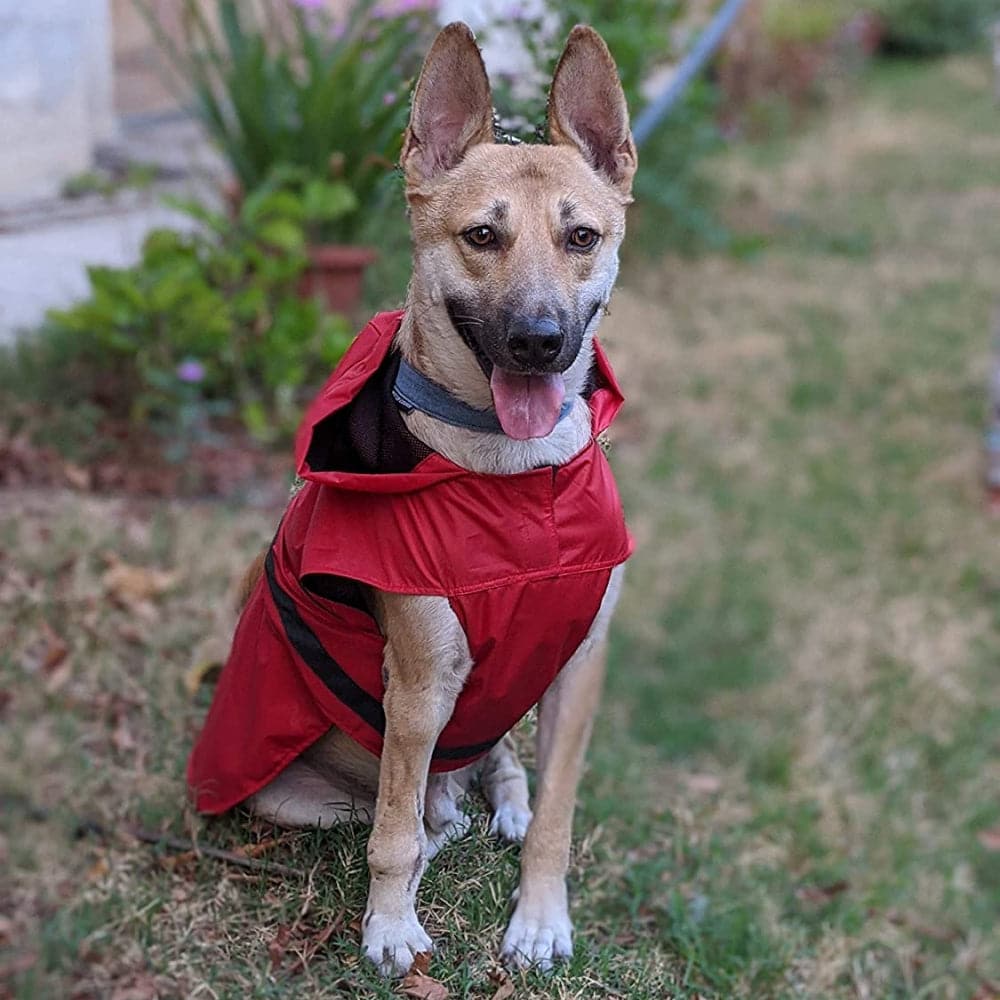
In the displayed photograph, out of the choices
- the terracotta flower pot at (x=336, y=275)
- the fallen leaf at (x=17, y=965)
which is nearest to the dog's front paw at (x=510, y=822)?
the fallen leaf at (x=17, y=965)

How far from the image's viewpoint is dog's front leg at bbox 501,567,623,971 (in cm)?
266

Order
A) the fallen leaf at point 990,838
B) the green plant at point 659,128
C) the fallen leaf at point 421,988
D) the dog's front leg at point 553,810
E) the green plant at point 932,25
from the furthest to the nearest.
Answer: the green plant at point 932,25, the green plant at point 659,128, the fallen leaf at point 990,838, the dog's front leg at point 553,810, the fallen leaf at point 421,988

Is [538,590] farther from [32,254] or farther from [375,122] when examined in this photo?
[32,254]

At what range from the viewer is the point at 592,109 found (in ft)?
8.25

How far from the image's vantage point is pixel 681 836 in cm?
371

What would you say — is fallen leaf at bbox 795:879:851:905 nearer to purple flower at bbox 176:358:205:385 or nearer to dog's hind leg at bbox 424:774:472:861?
dog's hind leg at bbox 424:774:472:861

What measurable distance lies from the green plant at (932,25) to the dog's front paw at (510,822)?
58.5 feet

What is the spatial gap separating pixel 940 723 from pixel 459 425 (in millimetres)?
3021

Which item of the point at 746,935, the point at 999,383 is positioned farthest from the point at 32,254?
the point at 999,383

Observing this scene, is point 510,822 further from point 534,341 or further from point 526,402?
point 534,341

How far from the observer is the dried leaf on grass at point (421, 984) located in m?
2.53

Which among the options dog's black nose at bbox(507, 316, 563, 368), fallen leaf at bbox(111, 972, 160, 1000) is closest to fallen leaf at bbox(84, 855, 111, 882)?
fallen leaf at bbox(111, 972, 160, 1000)

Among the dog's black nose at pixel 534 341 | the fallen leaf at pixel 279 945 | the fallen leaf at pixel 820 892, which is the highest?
the dog's black nose at pixel 534 341

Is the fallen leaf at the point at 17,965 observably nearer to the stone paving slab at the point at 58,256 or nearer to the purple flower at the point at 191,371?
the purple flower at the point at 191,371
